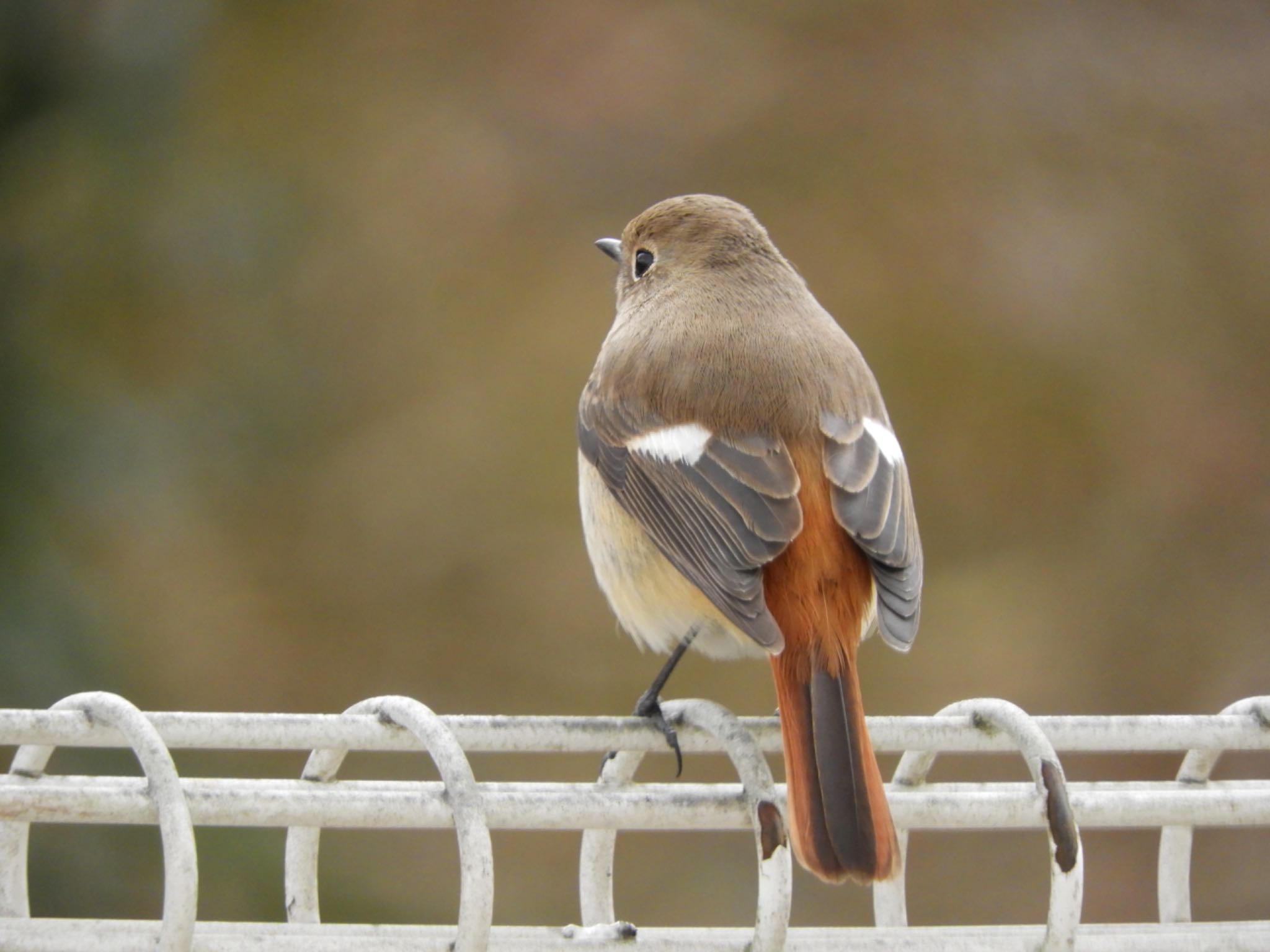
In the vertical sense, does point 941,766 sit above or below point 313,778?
above

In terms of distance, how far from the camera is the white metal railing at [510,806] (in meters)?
1.13

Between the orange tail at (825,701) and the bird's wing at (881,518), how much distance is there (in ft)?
0.10

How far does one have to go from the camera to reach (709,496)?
2211 mm

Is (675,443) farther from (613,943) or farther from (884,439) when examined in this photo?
(613,943)

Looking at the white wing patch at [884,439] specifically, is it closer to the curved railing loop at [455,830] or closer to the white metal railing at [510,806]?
the white metal railing at [510,806]

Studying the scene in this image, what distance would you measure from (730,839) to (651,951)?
371 centimetres

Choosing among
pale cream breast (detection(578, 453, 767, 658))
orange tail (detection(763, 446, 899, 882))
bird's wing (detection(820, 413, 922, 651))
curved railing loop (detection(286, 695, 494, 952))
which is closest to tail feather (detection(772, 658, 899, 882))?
orange tail (detection(763, 446, 899, 882))

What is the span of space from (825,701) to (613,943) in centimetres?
62

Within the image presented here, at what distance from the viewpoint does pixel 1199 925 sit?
1283 mm

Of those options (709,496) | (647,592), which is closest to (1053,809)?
(709,496)

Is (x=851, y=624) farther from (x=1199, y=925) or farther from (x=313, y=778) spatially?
(x=313, y=778)

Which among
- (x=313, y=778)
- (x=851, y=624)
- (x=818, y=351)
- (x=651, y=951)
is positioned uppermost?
(x=818, y=351)

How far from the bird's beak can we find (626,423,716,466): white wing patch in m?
0.75

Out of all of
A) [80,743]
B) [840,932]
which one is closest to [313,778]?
[80,743]
